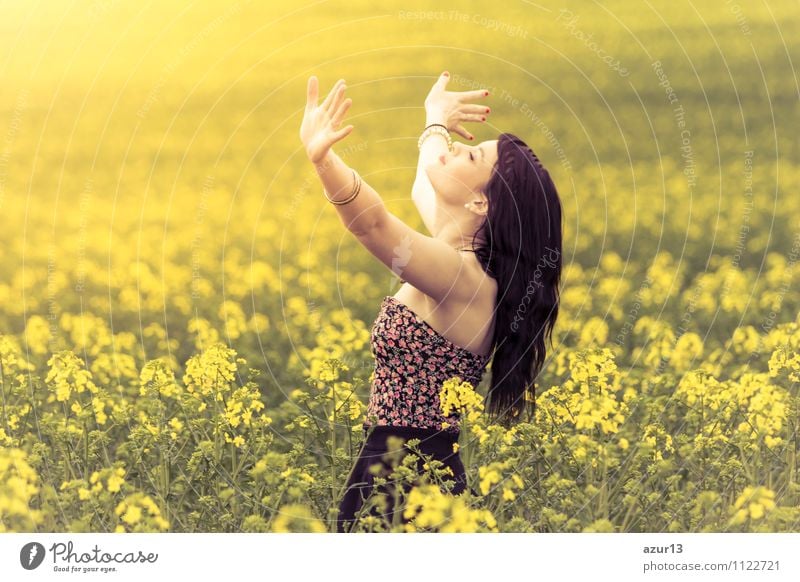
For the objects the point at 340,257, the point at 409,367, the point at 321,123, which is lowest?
the point at 409,367

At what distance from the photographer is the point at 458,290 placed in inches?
123

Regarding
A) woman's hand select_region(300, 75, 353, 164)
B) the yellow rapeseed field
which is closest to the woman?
the yellow rapeseed field

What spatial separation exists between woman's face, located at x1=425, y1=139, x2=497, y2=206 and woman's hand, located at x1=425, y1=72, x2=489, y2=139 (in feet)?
0.44

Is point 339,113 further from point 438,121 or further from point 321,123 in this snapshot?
point 438,121

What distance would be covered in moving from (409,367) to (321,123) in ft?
2.47

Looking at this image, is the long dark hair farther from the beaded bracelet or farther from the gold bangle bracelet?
the gold bangle bracelet

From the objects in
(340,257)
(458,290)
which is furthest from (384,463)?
(340,257)

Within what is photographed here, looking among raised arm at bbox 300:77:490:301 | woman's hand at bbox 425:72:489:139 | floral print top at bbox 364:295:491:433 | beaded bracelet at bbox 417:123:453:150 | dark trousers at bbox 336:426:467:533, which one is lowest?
dark trousers at bbox 336:426:467:533

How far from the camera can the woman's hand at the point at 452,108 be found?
3.40m

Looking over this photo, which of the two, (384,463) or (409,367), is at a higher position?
(409,367)

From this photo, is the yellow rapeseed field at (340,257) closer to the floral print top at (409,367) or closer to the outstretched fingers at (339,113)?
the floral print top at (409,367)

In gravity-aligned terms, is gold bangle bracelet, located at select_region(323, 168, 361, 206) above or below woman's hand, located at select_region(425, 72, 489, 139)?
below

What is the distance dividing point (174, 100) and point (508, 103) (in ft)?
3.70

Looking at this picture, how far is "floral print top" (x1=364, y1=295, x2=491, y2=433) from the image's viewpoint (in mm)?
3162
